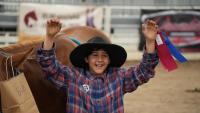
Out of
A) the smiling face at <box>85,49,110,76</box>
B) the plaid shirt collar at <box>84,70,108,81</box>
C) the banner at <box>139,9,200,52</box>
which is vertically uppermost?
the smiling face at <box>85,49,110,76</box>

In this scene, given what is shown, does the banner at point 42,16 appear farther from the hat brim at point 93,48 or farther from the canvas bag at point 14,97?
the canvas bag at point 14,97

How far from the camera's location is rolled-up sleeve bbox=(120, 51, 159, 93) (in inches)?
121

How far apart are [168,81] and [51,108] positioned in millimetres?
5253

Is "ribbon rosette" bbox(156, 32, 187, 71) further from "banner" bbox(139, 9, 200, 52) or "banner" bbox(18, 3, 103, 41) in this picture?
"banner" bbox(139, 9, 200, 52)

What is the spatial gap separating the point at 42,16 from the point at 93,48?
853 centimetres

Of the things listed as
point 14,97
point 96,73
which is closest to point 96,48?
point 96,73

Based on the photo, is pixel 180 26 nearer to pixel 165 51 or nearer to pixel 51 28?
pixel 165 51

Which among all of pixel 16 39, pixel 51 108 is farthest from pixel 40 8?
pixel 51 108

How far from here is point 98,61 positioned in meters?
3.08

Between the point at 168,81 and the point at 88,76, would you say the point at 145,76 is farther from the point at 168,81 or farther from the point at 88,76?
the point at 168,81

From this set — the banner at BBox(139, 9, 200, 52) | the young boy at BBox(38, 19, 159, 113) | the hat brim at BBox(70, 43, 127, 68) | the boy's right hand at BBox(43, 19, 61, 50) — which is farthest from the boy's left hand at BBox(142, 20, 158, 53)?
the banner at BBox(139, 9, 200, 52)

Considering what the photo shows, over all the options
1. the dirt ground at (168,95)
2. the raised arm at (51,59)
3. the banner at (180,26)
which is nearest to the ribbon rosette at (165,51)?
the raised arm at (51,59)

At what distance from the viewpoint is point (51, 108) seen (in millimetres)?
3637

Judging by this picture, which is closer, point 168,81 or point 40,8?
point 168,81
